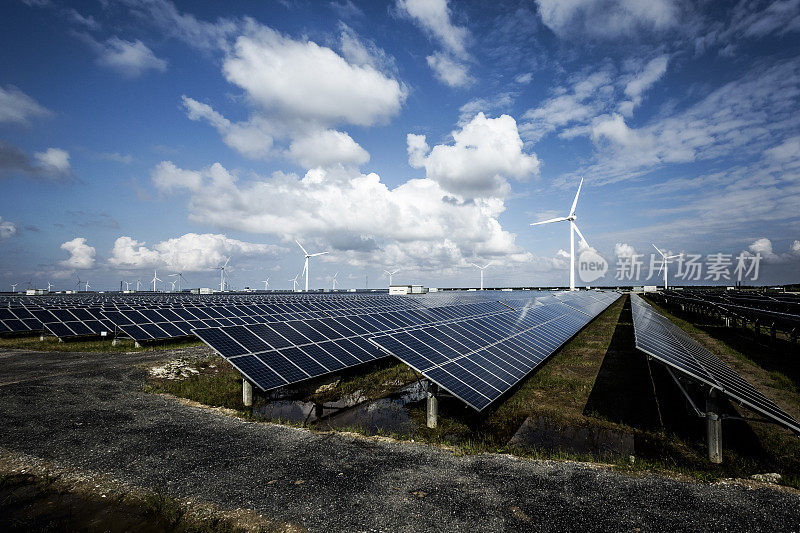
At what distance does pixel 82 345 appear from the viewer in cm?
3145

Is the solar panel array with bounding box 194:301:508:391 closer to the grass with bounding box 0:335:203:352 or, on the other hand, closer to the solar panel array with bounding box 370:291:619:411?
the solar panel array with bounding box 370:291:619:411

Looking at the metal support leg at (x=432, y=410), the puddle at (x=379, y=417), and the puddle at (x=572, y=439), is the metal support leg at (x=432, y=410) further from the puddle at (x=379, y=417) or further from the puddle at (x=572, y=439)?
the puddle at (x=572, y=439)

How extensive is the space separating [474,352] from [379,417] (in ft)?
16.7

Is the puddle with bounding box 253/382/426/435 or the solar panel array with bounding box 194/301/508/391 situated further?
the solar panel array with bounding box 194/301/508/391

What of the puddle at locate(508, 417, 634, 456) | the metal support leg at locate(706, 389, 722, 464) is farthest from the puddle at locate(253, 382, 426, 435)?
the metal support leg at locate(706, 389, 722, 464)

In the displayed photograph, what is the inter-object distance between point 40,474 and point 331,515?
27.5ft

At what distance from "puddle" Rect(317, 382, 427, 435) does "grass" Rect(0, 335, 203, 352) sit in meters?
23.0

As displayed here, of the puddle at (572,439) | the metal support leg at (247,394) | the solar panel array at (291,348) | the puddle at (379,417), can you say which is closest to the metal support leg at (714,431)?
the puddle at (572,439)

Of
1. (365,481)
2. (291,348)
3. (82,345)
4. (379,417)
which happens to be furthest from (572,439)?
(82,345)

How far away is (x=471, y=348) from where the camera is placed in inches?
656

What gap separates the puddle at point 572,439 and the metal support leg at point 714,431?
6.65 feet

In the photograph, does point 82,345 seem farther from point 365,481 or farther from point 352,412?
point 365,481

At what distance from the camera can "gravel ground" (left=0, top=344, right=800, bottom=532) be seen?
7.54 meters

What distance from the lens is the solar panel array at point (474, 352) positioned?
41.9 feet
